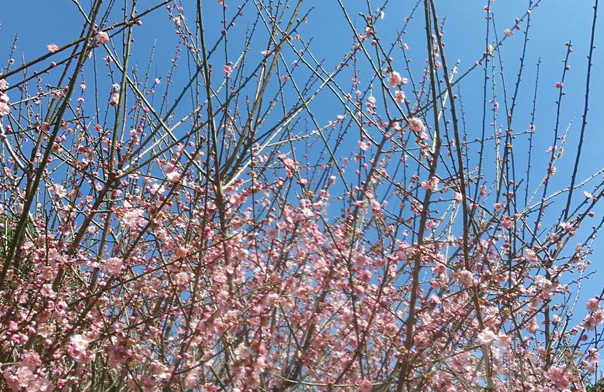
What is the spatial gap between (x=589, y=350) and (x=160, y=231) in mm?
2568

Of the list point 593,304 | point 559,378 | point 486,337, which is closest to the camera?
point 486,337

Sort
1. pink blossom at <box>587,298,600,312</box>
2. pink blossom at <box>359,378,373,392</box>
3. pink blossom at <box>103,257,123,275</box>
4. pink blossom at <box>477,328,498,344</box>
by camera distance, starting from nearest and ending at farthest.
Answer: pink blossom at <box>477,328,498,344</box> → pink blossom at <box>103,257,123,275</box> → pink blossom at <box>359,378,373,392</box> → pink blossom at <box>587,298,600,312</box>

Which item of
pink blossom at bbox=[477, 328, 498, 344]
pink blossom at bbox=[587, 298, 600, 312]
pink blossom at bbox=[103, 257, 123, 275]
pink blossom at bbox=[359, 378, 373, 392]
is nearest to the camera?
pink blossom at bbox=[477, 328, 498, 344]

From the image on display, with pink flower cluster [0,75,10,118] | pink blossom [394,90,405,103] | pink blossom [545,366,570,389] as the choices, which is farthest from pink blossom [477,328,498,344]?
pink flower cluster [0,75,10,118]

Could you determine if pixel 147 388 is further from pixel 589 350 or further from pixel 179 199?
pixel 589 350

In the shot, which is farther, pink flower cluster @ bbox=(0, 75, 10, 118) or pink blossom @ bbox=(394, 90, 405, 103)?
pink blossom @ bbox=(394, 90, 405, 103)

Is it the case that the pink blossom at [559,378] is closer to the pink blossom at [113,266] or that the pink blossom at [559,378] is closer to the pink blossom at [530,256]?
the pink blossom at [530,256]

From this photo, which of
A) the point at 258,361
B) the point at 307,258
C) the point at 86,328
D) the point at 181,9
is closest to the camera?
the point at 258,361

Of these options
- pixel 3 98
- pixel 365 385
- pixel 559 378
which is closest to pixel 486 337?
pixel 559 378

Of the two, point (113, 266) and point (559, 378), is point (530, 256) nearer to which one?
point (559, 378)

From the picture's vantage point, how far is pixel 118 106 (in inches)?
122

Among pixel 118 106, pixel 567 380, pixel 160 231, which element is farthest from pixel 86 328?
pixel 567 380

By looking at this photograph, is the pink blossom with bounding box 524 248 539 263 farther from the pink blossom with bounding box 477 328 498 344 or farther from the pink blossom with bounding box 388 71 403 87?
the pink blossom with bounding box 388 71 403 87

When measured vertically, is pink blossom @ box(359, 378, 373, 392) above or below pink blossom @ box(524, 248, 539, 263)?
below
